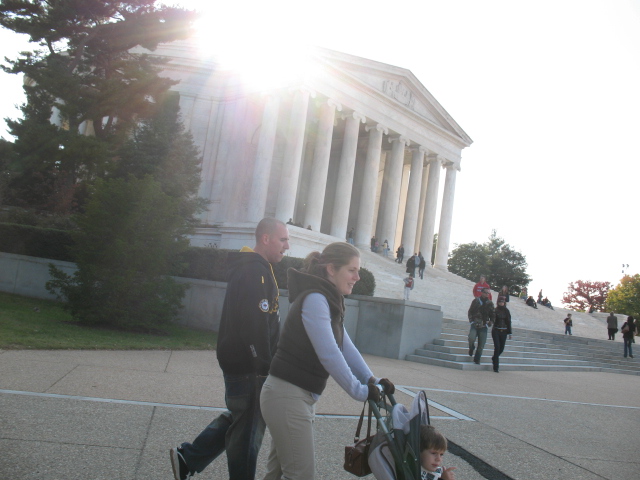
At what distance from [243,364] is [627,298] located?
8475 cm

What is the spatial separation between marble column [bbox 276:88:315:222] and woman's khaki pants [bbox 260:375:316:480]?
101ft

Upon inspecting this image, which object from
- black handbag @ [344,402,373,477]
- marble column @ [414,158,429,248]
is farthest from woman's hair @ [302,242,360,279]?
marble column @ [414,158,429,248]

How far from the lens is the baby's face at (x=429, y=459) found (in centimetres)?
313

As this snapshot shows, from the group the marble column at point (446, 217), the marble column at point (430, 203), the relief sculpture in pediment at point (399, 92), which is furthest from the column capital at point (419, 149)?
the marble column at point (446, 217)

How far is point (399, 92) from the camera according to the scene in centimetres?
4188

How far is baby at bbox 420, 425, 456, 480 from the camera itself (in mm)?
3127

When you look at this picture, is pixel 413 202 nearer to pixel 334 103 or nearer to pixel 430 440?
pixel 334 103

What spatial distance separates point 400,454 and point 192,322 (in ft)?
45.8

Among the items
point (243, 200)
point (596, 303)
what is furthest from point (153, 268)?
point (596, 303)

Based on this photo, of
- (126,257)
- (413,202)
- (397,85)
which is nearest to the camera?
(126,257)

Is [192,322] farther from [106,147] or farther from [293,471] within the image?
[293,471]

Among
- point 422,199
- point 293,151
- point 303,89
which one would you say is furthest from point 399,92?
point 293,151

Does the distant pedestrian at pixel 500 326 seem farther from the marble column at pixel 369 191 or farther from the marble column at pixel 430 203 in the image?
the marble column at pixel 430 203

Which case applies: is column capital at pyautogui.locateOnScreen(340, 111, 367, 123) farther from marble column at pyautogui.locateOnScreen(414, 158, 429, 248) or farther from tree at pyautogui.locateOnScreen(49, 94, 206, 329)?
tree at pyautogui.locateOnScreen(49, 94, 206, 329)
